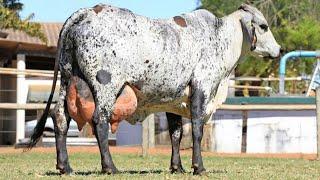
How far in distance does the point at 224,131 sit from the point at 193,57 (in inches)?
451

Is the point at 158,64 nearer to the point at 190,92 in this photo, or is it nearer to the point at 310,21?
the point at 190,92

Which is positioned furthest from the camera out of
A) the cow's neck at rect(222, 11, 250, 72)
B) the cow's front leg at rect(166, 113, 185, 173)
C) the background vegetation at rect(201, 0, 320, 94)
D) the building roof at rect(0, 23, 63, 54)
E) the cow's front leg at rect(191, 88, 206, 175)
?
the background vegetation at rect(201, 0, 320, 94)

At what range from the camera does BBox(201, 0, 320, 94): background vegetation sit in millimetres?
39281

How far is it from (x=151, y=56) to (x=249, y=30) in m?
1.97

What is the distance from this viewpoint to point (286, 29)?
39938mm

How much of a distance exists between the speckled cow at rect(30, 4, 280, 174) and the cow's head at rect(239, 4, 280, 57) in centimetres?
24

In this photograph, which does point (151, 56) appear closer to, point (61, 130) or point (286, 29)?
point (61, 130)

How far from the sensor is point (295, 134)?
21672 mm

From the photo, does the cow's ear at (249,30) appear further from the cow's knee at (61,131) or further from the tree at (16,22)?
the tree at (16,22)

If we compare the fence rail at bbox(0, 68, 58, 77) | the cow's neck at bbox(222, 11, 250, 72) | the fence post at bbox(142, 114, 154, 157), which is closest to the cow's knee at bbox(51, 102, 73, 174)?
the cow's neck at bbox(222, 11, 250, 72)

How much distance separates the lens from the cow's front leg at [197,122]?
10.6 m

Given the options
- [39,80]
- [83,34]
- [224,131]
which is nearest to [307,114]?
[224,131]

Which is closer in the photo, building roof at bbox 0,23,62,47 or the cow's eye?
the cow's eye

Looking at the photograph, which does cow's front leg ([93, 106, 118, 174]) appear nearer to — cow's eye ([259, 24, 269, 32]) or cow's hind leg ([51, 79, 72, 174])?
cow's hind leg ([51, 79, 72, 174])
